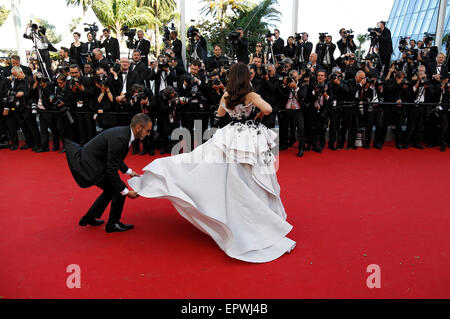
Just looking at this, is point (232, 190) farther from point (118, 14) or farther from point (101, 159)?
point (118, 14)

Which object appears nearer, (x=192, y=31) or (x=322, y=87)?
(x=322, y=87)

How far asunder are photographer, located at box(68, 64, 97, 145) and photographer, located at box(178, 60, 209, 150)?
5.97 feet

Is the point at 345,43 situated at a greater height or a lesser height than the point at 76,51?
greater

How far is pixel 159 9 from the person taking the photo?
29094 millimetres

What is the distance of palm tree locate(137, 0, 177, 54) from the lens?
2714cm

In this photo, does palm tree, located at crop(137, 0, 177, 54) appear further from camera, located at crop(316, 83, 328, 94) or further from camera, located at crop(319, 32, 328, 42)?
camera, located at crop(316, 83, 328, 94)

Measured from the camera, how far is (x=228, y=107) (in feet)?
11.3

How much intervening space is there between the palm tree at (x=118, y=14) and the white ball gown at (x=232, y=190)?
23.7 meters

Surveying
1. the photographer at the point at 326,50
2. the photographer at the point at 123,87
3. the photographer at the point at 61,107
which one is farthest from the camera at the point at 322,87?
the photographer at the point at 61,107

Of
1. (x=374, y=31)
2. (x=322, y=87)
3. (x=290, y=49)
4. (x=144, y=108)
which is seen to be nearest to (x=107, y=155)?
(x=144, y=108)

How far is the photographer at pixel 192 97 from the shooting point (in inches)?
275

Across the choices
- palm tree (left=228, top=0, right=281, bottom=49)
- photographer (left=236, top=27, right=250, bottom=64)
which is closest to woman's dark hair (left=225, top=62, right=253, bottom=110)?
photographer (left=236, top=27, right=250, bottom=64)

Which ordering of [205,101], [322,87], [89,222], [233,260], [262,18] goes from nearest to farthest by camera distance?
[233,260]
[89,222]
[322,87]
[205,101]
[262,18]

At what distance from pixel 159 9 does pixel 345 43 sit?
76.4 ft
